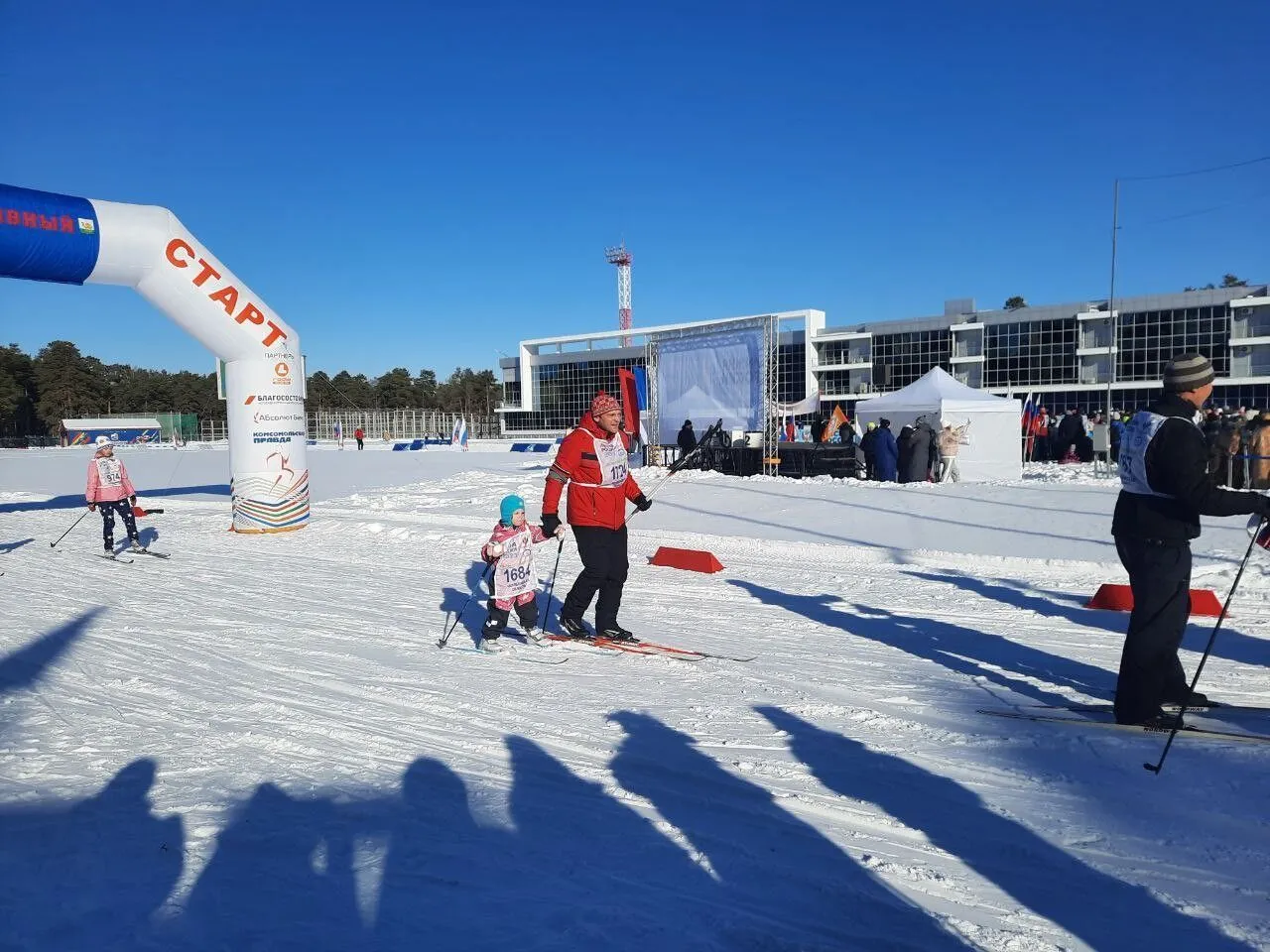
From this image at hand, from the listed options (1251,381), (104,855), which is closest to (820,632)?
(104,855)

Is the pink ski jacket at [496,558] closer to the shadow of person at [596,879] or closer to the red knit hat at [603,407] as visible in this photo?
the red knit hat at [603,407]

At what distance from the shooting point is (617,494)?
6.20 metres

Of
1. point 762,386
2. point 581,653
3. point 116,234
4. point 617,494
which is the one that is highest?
point 116,234

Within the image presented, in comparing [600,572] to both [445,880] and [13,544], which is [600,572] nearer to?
[445,880]

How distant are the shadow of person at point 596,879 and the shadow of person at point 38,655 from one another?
3.80m

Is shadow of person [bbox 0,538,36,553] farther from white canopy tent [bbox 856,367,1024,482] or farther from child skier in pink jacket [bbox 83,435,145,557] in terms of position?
white canopy tent [bbox 856,367,1024,482]

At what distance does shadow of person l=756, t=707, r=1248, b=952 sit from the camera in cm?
253

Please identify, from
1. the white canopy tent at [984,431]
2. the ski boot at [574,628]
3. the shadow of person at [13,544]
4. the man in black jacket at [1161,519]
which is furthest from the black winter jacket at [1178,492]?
the white canopy tent at [984,431]

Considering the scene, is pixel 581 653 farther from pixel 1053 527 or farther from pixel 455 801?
pixel 1053 527

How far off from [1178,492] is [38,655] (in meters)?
7.15

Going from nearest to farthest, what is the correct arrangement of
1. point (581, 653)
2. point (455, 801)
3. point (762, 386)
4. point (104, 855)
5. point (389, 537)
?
point (104, 855), point (455, 801), point (581, 653), point (389, 537), point (762, 386)

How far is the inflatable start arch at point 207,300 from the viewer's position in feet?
34.9

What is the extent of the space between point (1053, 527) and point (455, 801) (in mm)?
9901

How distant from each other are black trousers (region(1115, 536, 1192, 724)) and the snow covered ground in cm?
25
